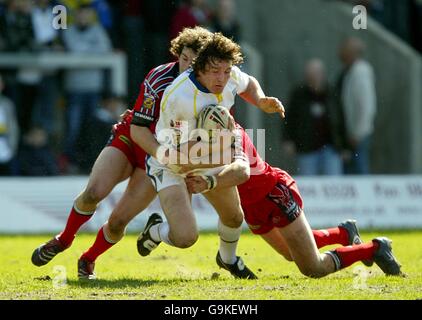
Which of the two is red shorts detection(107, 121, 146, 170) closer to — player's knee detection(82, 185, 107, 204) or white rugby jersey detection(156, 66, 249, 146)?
player's knee detection(82, 185, 107, 204)

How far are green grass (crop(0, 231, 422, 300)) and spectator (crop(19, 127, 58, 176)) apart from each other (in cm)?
320

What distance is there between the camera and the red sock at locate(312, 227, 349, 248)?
9.18 m

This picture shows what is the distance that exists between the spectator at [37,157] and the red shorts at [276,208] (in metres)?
7.16

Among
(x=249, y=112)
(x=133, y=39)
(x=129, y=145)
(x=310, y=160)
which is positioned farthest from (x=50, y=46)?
(x=129, y=145)

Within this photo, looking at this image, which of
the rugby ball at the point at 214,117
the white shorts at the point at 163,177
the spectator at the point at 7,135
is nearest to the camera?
the rugby ball at the point at 214,117

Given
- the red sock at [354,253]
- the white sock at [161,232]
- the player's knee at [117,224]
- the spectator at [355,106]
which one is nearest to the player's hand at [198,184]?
the white sock at [161,232]

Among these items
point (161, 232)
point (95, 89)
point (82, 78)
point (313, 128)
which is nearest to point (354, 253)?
point (161, 232)

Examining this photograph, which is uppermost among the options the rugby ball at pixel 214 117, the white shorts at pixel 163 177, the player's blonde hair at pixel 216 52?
the player's blonde hair at pixel 216 52

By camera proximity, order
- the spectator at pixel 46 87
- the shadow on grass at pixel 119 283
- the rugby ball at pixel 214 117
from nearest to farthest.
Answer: the rugby ball at pixel 214 117 → the shadow on grass at pixel 119 283 → the spectator at pixel 46 87

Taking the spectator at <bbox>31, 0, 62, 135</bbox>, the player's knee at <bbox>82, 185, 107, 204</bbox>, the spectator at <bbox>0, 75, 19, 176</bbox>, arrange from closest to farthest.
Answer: the player's knee at <bbox>82, 185, 107, 204</bbox>
the spectator at <bbox>0, 75, 19, 176</bbox>
the spectator at <bbox>31, 0, 62, 135</bbox>

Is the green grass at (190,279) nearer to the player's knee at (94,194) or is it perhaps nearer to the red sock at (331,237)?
the red sock at (331,237)

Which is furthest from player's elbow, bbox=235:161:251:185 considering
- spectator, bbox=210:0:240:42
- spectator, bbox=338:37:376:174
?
spectator, bbox=338:37:376:174

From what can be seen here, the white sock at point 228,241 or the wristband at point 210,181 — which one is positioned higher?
the wristband at point 210,181

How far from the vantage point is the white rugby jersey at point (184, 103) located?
26.6 feet
